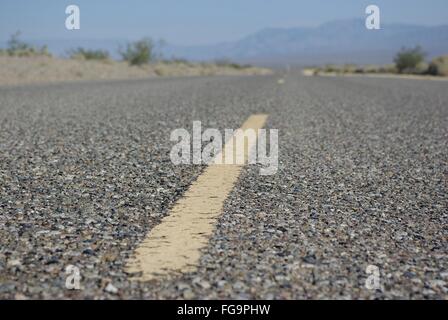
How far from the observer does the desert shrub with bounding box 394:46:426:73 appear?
4288 cm

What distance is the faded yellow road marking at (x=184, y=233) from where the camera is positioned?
1825mm

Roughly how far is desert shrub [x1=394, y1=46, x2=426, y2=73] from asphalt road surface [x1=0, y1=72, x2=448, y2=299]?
40.8 m

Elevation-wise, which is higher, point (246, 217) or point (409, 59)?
point (409, 59)

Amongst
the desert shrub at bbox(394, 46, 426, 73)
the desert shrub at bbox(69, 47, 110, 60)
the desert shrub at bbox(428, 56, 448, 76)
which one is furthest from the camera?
the desert shrub at bbox(394, 46, 426, 73)

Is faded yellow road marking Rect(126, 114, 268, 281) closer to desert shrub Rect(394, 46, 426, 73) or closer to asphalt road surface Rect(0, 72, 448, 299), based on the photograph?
asphalt road surface Rect(0, 72, 448, 299)
